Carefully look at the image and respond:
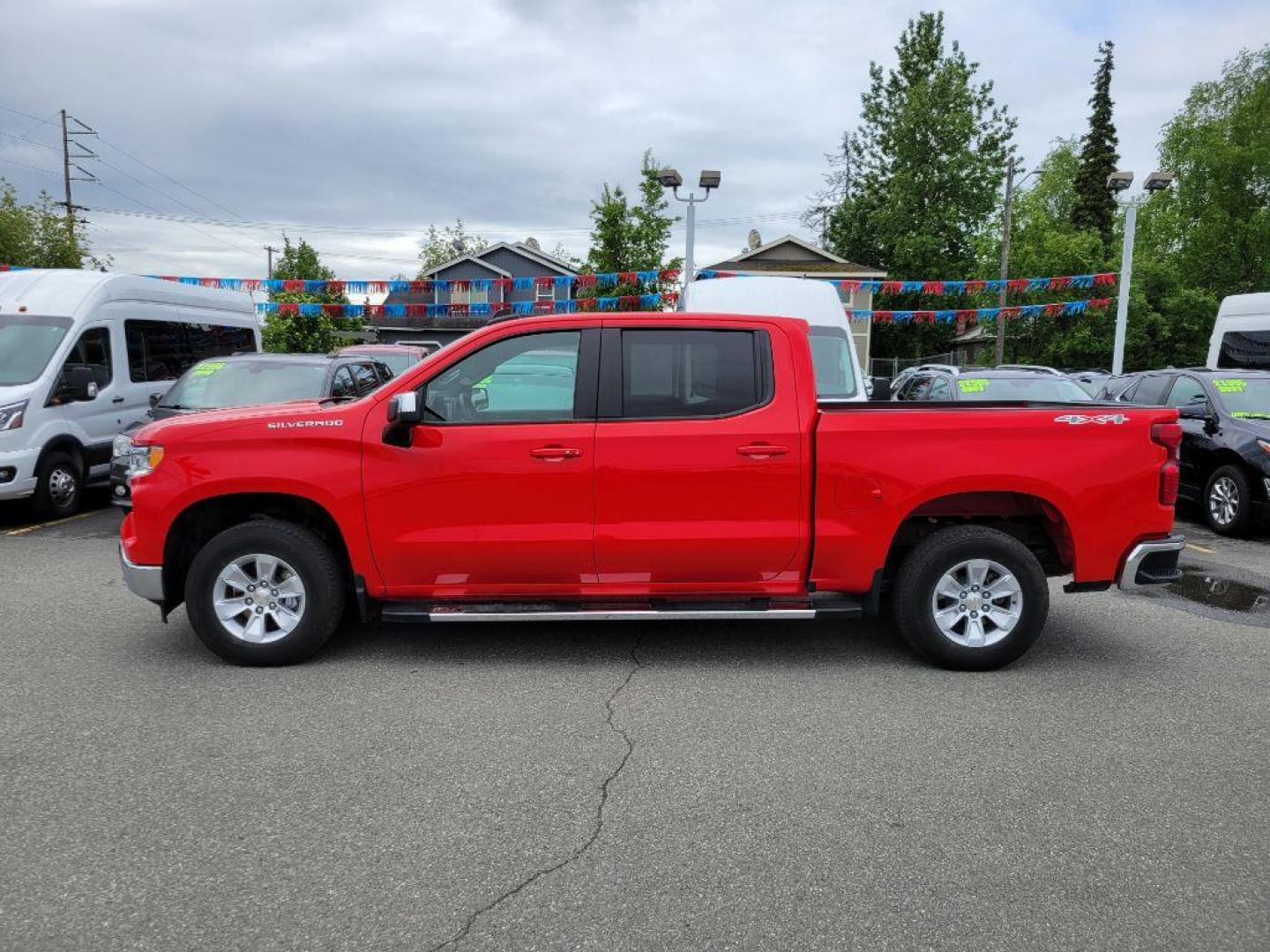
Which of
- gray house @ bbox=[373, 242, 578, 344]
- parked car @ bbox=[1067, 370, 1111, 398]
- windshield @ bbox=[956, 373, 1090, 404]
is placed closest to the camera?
windshield @ bbox=[956, 373, 1090, 404]

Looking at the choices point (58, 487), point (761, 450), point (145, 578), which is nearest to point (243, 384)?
point (58, 487)

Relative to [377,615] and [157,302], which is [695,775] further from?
[157,302]

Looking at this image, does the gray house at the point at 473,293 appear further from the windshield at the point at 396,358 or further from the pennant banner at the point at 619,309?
the windshield at the point at 396,358

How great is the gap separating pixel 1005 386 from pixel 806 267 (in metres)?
33.5

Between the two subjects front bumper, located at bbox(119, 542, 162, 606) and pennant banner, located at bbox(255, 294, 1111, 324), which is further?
pennant banner, located at bbox(255, 294, 1111, 324)

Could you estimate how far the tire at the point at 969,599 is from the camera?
16.2 feet

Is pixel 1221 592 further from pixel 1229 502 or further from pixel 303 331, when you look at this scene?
pixel 303 331

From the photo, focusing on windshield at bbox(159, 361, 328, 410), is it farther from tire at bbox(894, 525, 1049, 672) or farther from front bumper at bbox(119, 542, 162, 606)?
tire at bbox(894, 525, 1049, 672)

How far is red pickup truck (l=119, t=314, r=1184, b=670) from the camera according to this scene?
4.87 metres

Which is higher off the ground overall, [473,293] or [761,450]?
[473,293]

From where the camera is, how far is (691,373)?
5.02 metres

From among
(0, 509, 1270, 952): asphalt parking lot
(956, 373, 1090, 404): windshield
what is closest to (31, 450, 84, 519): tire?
(0, 509, 1270, 952): asphalt parking lot

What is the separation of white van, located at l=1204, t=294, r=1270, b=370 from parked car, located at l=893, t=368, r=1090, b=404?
4.30 meters

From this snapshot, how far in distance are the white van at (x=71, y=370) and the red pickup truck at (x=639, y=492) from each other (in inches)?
225
